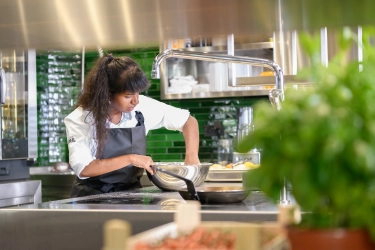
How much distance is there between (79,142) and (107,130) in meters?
0.16

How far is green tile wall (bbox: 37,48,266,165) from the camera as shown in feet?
19.9

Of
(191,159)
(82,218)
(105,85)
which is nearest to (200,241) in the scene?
(82,218)

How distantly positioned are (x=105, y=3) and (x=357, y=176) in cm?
120

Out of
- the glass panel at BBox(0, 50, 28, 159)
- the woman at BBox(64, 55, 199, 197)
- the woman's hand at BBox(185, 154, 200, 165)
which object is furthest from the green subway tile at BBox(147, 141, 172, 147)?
the woman at BBox(64, 55, 199, 197)

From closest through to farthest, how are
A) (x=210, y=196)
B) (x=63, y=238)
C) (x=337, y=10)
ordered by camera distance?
1. (x=337, y=10)
2. (x=63, y=238)
3. (x=210, y=196)

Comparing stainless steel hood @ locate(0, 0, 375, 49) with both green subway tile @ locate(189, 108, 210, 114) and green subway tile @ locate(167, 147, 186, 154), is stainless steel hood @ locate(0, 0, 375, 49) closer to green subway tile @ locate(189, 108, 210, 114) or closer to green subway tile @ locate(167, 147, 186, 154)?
green subway tile @ locate(189, 108, 210, 114)

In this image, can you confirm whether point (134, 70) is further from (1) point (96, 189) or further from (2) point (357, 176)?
(2) point (357, 176)

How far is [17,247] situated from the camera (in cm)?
222

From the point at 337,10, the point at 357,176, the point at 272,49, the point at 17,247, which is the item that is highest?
the point at 272,49

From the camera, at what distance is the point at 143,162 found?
3.03 meters

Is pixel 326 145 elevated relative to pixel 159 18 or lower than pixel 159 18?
lower

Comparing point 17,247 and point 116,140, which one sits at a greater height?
point 116,140

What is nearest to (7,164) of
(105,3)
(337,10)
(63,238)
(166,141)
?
(166,141)

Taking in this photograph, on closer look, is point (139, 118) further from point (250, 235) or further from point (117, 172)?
point (250, 235)
